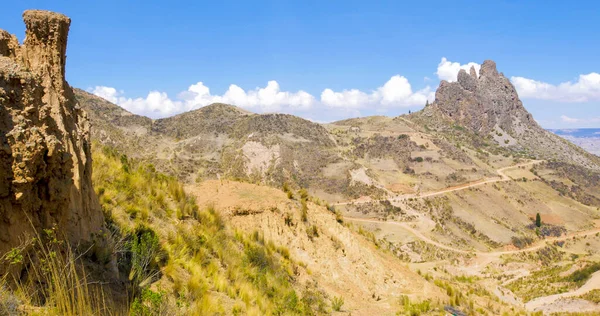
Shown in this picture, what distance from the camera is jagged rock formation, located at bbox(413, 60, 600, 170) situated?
435 feet

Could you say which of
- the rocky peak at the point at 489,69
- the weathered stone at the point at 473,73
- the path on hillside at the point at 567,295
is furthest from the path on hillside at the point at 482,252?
the rocky peak at the point at 489,69

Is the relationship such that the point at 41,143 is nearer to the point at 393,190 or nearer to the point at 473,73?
the point at 393,190

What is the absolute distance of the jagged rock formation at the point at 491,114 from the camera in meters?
132

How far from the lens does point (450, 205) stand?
2504 inches

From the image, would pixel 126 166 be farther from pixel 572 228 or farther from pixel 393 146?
pixel 393 146

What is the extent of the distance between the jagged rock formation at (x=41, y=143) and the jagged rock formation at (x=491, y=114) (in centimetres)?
13107

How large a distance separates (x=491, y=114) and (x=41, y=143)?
507 feet

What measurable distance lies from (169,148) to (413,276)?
2778 inches

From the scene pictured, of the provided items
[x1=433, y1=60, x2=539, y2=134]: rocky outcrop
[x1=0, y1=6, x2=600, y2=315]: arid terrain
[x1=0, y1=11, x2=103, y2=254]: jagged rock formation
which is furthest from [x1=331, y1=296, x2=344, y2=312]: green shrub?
[x1=433, y1=60, x2=539, y2=134]: rocky outcrop

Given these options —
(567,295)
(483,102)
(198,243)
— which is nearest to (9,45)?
(198,243)

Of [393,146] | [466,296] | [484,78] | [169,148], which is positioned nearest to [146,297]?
[466,296]

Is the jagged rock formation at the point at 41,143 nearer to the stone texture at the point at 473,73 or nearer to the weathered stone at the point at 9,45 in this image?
the weathered stone at the point at 9,45

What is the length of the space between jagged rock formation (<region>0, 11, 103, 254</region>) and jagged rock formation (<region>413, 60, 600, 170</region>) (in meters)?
131

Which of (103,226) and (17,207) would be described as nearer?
(17,207)
